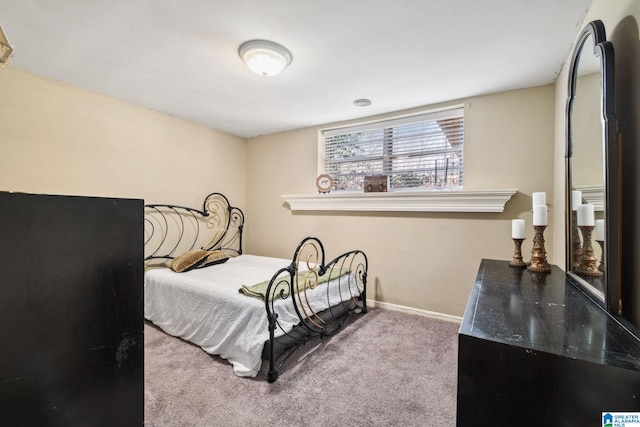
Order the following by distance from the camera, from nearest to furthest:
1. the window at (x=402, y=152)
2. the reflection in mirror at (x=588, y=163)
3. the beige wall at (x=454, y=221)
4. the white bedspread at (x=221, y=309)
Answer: the reflection in mirror at (x=588, y=163)
the white bedspread at (x=221, y=309)
the beige wall at (x=454, y=221)
the window at (x=402, y=152)

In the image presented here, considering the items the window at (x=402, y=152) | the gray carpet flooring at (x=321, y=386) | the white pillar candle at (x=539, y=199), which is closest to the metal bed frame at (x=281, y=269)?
the gray carpet flooring at (x=321, y=386)

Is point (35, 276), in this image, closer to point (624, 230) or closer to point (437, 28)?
point (624, 230)

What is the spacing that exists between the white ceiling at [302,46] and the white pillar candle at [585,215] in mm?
1111

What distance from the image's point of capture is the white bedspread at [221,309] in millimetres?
1963

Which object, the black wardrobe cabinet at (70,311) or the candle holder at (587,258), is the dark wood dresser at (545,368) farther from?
the black wardrobe cabinet at (70,311)

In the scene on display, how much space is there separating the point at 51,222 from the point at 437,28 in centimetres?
208

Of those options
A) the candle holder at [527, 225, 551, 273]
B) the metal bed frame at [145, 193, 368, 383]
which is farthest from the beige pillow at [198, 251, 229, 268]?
the candle holder at [527, 225, 551, 273]

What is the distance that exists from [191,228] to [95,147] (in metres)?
1.31

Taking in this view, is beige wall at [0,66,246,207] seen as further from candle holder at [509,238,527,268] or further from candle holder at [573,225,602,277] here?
candle holder at [573,225,602,277]

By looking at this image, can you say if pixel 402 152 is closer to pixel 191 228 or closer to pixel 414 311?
pixel 414 311

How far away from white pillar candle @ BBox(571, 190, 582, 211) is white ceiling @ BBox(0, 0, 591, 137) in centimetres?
102

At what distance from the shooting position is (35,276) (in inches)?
28.6

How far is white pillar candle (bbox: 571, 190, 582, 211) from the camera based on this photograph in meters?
1.41

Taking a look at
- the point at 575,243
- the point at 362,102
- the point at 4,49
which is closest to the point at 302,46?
the point at 362,102
